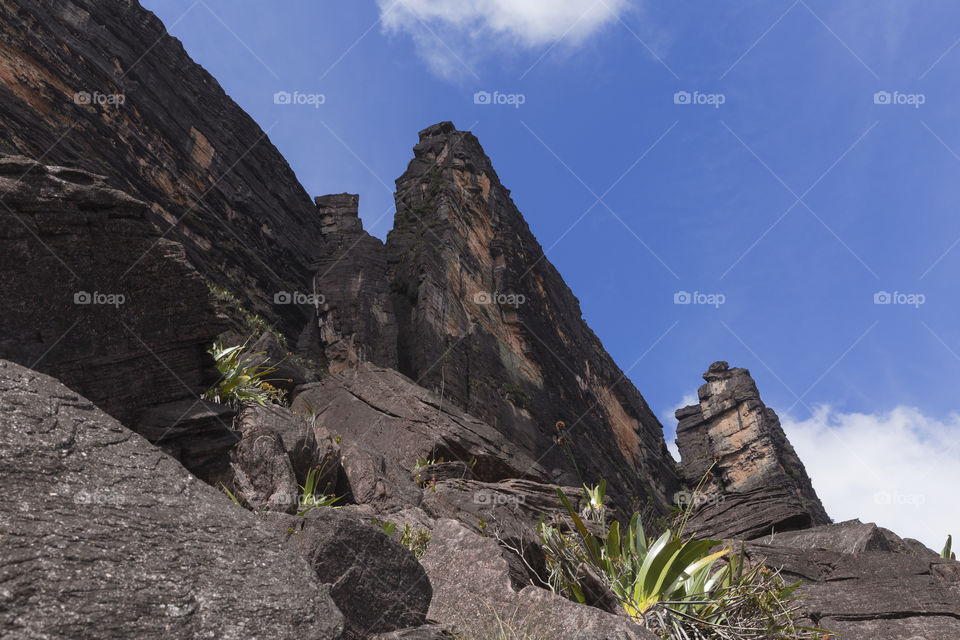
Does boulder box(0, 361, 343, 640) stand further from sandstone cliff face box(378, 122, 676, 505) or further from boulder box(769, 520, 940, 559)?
sandstone cliff face box(378, 122, 676, 505)

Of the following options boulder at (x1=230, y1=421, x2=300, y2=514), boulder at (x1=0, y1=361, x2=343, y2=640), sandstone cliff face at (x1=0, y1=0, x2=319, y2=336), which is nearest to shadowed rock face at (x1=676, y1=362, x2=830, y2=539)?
sandstone cliff face at (x1=0, y1=0, x2=319, y2=336)

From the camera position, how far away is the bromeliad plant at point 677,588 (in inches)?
314

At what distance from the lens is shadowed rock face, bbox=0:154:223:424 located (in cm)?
854

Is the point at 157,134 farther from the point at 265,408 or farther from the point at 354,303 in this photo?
the point at 265,408

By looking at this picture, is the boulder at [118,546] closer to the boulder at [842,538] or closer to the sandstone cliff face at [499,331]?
the boulder at [842,538]

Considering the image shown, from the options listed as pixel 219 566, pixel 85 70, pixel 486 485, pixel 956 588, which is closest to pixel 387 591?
pixel 219 566

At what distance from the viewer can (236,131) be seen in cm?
3503

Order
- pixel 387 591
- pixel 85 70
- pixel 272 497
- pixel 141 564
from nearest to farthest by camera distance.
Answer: pixel 141 564 → pixel 387 591 → pixel 272 497 → pixel 85 70

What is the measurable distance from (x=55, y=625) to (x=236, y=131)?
3462 cm

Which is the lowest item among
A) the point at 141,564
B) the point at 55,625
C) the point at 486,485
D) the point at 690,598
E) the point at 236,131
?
the point at 55,625

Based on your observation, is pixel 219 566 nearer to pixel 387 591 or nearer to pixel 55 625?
pixel 55 625

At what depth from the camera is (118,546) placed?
13.5 feet

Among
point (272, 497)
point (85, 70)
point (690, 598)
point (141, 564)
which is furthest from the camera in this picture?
point (85, 70)

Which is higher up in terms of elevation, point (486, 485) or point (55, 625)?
point (486, 485)
